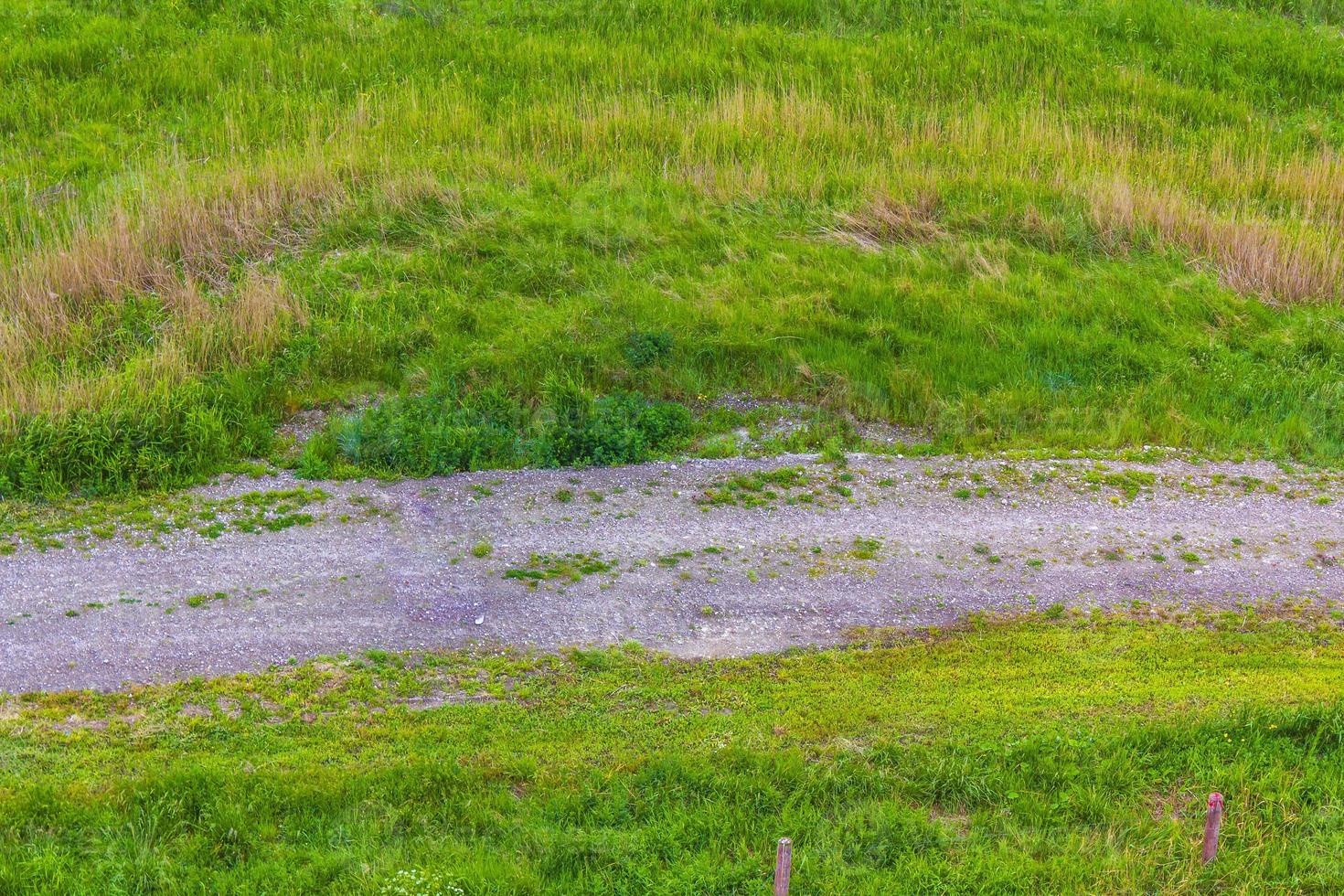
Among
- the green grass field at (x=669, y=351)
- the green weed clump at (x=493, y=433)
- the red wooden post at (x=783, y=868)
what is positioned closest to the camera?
the red wooden post at (x=783, y=868)

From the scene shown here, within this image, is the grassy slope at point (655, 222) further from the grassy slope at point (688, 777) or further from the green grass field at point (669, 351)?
the grassy slope at point (688, 777)

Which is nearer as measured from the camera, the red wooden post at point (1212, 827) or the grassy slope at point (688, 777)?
the red wooden post at point (1212, 827)

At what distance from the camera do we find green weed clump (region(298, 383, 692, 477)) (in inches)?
367

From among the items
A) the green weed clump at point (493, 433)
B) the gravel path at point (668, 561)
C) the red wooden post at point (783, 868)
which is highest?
the red wooden post at point (783, 868)

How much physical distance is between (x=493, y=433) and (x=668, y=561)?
94.9 inches

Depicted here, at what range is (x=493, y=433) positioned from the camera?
971cm

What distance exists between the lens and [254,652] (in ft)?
22.0

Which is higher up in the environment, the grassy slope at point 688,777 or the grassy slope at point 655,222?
the grassy slope at point 655,222

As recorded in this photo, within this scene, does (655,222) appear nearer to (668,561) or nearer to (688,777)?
(668,561)

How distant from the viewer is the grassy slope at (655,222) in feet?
34.2

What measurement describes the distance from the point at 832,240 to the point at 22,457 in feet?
26.1

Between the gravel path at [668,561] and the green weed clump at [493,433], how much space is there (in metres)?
0.29

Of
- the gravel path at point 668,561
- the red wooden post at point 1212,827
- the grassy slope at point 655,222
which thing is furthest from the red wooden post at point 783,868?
the grassy slope at point 655,222

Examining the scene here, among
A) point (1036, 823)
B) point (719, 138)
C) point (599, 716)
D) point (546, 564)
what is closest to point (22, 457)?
point (546, 564)
